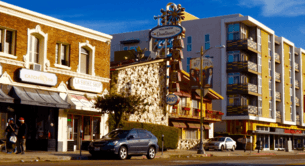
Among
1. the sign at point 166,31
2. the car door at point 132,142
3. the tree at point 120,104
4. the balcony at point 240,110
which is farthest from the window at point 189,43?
the car door at point 132,142

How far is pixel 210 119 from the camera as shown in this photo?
147 feet

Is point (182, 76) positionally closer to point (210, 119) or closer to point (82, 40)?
point (210, 119)

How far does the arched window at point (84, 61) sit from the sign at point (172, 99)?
34.4ft

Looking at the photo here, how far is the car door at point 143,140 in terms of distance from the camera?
21.8 metres

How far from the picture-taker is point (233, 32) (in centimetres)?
5341

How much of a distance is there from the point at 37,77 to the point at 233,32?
33544 millimetres

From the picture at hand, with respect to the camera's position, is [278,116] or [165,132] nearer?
[165,132]

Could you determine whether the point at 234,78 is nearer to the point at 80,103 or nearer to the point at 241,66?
the point at 241,66

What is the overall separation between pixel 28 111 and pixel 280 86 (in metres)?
45.7

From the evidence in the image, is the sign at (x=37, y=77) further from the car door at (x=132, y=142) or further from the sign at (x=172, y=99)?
the sign at (x=172, y=99)

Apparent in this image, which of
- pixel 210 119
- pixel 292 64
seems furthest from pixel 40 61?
pixel 292 64

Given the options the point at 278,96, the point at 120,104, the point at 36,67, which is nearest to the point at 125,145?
the point at 120,104

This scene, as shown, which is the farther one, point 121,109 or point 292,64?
point 292,64

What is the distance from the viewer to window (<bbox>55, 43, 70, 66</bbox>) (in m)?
27.4
